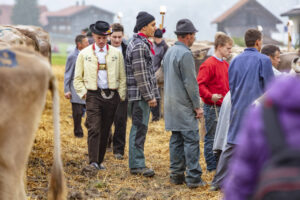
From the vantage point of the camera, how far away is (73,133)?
33.1 feet

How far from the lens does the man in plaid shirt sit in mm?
6477

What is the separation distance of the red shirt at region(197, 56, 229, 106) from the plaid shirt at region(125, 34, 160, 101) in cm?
68

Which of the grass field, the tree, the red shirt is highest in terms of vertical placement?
the tree

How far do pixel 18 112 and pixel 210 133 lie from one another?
3.68 meters

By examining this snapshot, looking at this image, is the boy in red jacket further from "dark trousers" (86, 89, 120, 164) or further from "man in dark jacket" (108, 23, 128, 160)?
"man in dark jacket" (108, 23, 128, 160)

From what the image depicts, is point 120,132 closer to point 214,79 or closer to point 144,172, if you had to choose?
point 144,172

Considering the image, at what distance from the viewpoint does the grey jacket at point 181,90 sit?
5953 mm

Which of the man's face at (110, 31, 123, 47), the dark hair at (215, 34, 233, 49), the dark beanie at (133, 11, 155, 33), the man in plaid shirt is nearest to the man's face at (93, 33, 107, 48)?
the man in plaid shirt

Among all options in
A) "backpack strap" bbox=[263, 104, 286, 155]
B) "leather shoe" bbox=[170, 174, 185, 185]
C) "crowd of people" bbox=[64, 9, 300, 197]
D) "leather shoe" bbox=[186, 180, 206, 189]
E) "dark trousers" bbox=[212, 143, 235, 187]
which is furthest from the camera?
"leather shoe" bbox=[170, 174, 185, 185]

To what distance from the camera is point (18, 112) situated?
3506 millimetres

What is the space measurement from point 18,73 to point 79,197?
7.67ft

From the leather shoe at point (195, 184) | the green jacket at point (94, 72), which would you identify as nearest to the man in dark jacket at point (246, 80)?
the leather shoe at point (195, 184)

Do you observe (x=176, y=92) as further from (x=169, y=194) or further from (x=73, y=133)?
(x=73, y=133)

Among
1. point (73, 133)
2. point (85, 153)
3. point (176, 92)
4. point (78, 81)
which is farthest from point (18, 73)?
point (73, 133)
